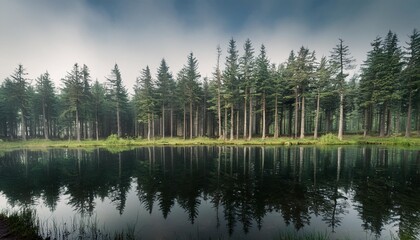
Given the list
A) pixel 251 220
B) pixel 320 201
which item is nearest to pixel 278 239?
pixel 251 220

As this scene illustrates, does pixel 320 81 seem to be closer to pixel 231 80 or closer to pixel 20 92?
pixel 231 80

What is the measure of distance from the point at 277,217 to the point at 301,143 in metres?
30.4

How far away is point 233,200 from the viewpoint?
403 inches

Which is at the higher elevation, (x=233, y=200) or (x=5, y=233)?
(x=5, y=233)

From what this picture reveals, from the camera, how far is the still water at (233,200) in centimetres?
745

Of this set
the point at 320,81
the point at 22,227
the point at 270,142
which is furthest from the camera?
the point at 320,81

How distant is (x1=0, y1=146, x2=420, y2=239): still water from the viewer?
293 inches

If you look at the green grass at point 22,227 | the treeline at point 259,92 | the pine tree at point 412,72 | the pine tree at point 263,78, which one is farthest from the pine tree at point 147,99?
the pine tree at point 412,72

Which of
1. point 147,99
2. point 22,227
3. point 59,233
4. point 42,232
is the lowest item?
point 59,233

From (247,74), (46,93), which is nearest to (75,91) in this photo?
(46,93)

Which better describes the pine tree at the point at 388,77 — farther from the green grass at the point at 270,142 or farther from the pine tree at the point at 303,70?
the pine tree at the point at 303,70

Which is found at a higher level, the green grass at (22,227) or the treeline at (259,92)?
the treeline at (259,92)

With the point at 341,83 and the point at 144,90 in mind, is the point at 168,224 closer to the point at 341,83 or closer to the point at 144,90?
the point at 341,83

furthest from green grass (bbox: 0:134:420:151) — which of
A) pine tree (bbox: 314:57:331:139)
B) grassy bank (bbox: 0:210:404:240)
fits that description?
grassy bank (bbox: 0:210:404:240)
